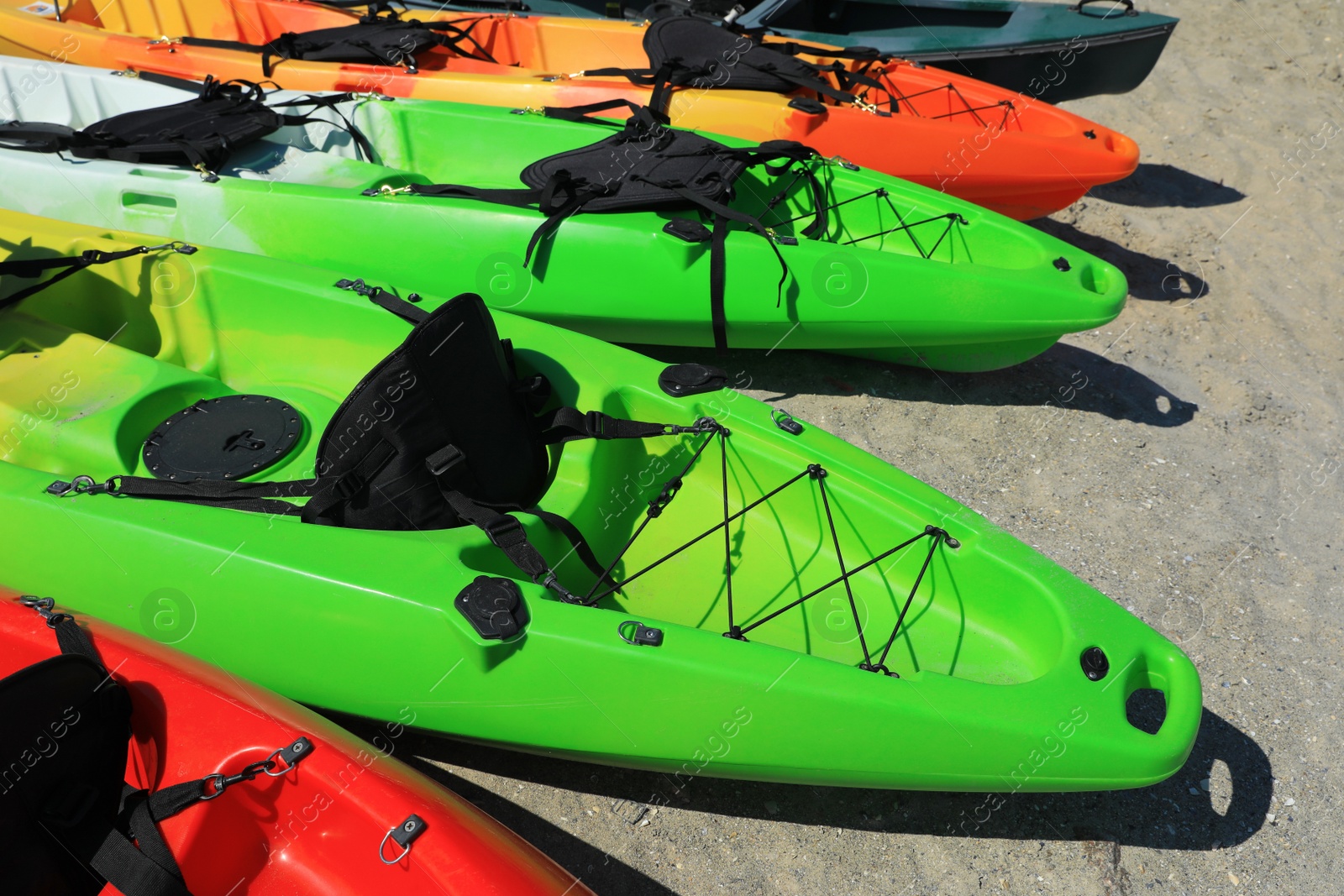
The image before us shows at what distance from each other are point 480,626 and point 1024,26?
14.2 feet

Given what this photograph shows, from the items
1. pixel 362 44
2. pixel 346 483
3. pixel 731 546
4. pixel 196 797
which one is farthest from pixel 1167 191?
pixel 196 797

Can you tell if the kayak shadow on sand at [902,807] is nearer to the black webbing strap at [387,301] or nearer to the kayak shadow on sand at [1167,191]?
the black webbing strap at [387,301]

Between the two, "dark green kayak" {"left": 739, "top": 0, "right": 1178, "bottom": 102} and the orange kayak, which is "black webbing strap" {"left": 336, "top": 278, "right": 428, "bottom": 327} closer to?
the orange kayak

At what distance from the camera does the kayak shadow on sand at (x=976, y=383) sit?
12.0 ft

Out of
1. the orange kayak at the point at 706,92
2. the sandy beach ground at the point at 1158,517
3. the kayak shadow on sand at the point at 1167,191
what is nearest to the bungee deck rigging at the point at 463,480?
the sandy beach ground at the point at 1158,517

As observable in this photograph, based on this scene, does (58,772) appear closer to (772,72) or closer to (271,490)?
(271,490)

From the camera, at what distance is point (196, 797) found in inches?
63.7

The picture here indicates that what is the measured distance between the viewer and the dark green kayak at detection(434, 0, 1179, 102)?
450cm

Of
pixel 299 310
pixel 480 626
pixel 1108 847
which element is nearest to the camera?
pixel 480 626

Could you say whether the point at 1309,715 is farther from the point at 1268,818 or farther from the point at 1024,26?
the point at 1024,26

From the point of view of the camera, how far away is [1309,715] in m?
2.55

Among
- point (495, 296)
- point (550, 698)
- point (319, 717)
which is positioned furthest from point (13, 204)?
point (550, 698)

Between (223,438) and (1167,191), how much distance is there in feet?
16.3

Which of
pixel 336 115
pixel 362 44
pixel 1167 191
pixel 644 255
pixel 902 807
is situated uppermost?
pixel 362 44
